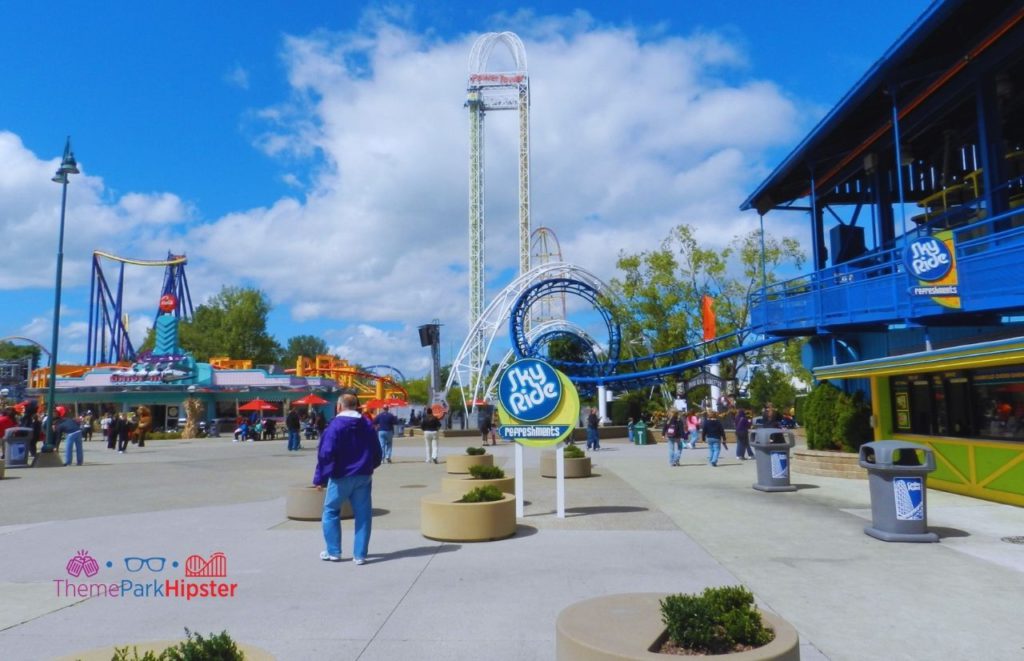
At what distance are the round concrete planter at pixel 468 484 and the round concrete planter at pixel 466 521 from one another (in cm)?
212

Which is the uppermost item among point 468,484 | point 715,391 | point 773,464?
point 715,391

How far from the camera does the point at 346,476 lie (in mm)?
7488

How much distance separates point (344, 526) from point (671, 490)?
6615mm

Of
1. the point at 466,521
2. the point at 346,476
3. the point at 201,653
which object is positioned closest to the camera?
the point at 201,653

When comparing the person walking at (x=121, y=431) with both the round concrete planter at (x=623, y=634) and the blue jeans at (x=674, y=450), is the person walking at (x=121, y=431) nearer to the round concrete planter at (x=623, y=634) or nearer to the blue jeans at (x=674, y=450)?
the blue jeans at (x=674, y=450)

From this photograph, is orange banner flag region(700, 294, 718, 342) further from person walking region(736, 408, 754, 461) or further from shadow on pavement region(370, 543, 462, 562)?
shadow on pavement region(370, 543, 462, 562)

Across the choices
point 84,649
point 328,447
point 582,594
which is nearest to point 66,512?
point 328,447

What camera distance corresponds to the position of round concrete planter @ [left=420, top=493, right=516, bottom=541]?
8711 mm

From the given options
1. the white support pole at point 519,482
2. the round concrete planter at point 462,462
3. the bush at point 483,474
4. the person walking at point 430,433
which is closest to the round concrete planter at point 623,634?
the white support pole at point 519,482

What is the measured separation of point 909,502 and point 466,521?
5.21 m

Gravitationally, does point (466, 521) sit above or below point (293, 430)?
below

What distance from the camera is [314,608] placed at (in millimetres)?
5977

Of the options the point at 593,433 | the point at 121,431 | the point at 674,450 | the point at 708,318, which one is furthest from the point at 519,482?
the point at 708,318

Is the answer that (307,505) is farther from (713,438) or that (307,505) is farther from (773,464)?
(713,438)
